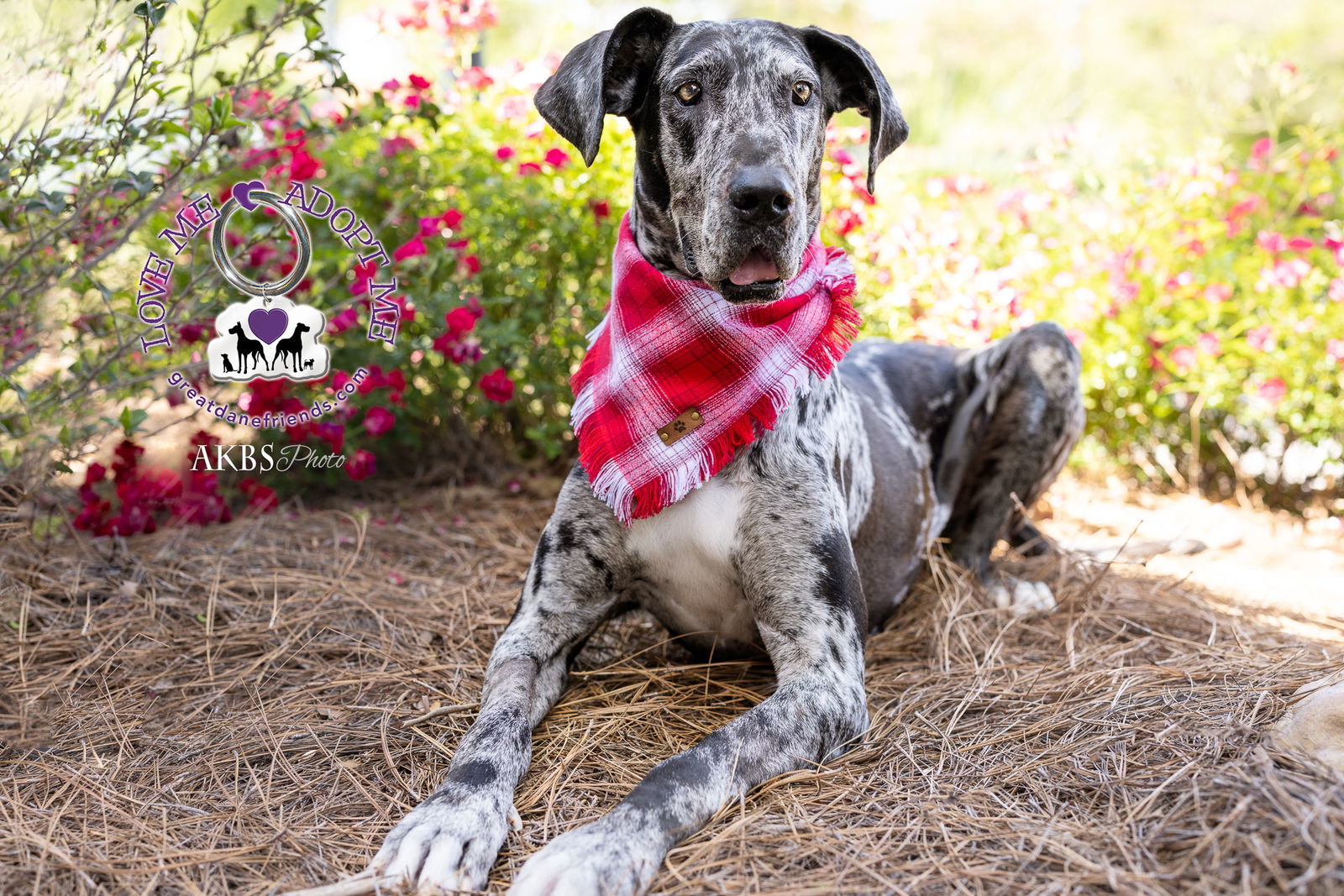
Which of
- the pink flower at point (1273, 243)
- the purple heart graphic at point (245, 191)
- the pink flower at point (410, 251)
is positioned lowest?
the pink flower at point (1273, 243)

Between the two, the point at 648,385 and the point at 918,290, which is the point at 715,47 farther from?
the point at 918,290

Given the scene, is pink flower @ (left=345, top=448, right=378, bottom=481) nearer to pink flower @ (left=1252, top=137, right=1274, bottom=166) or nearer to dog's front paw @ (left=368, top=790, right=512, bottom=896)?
dog's front paw @ (left=368, top=790, right=512, bottom=896)

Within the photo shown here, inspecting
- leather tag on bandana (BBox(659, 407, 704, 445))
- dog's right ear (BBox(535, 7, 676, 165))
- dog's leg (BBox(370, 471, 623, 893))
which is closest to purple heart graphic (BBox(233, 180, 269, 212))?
dog's right ear (BBox(535, 7, 676, 165))

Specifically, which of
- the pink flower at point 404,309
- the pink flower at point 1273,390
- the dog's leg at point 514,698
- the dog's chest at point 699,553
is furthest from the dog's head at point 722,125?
the pink flower at point 1273,390

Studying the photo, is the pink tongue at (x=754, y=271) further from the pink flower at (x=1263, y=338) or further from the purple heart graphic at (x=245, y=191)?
the pink flower at (x=1263, y=338)

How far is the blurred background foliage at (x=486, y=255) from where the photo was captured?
2.92m

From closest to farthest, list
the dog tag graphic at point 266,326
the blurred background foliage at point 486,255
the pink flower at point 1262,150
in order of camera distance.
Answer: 1. the blurred background foliage at point 486,255
2. the dog tag graphic at point 266,326
3. the pink flower at point 1262,150

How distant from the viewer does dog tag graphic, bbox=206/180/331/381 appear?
→ 336 centimetres

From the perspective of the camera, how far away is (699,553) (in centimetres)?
246

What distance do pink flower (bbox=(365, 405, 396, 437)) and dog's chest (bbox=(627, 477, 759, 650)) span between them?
5.16 feet

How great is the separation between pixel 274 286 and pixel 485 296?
→ 1.02m

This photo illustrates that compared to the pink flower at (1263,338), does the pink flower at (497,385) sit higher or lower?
higher

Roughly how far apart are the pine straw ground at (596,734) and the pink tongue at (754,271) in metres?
1.06

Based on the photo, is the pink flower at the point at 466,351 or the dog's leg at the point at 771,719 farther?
the pink flower at the point at 466,351
